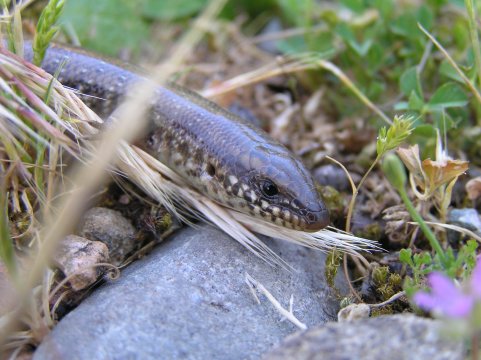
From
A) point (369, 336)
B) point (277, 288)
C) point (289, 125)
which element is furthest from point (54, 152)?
point (289, 125)

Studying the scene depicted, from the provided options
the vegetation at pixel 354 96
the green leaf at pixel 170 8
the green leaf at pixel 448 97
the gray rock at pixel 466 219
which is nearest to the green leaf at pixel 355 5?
the vegetation at pixel 354 96

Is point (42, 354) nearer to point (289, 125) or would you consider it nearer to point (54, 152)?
point (54, 152)

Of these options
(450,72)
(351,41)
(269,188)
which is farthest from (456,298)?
(351,41)

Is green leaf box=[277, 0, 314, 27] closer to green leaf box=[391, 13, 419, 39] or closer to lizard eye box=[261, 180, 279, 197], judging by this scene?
green leaf box=[391, 13, 419, 39]

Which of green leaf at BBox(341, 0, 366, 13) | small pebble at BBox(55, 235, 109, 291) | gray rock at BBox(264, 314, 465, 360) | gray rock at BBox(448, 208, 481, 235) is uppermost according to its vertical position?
green leaf at BBox(341, 0, 366, 13)

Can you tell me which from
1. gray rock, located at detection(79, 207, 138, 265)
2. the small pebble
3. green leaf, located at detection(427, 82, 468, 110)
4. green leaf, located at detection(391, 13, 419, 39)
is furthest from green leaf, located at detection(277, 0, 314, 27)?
the small pebble

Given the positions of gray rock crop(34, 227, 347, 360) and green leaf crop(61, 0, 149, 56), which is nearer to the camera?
gray rock crop(34, 227, 347, 360)

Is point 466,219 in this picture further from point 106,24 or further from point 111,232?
point 106,24

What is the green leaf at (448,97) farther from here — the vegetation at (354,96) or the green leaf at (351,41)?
the green leaf at (351,41)
